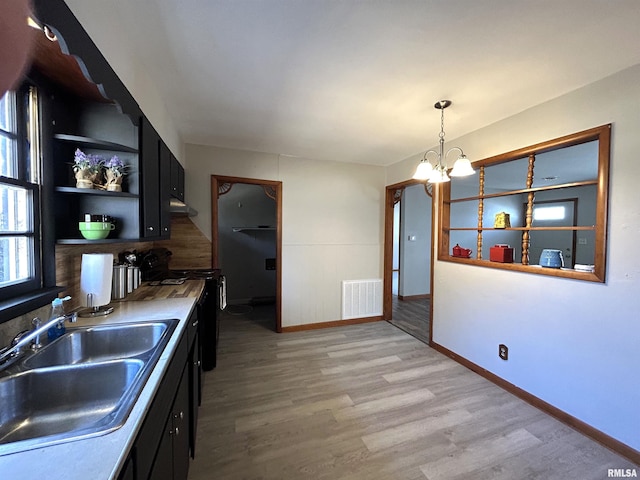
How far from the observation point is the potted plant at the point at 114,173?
1.43m

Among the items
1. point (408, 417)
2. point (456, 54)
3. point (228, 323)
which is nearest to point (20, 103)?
point (456, 54)

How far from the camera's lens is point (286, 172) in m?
3.46

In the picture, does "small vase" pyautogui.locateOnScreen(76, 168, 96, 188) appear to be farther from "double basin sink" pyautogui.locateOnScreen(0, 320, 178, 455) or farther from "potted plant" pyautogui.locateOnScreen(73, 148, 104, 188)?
"double basin sink" pyautogui.locateOnScreen(0, 320, 178, 455)

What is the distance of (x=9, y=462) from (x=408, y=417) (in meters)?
2.10

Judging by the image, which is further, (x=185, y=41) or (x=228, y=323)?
(x=228, y=323)

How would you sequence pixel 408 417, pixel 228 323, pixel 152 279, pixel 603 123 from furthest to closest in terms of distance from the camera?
pixel 228 323 < pixel 152 279 < pixel 408 417 < pixel 603 123

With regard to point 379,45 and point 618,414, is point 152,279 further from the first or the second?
point 618,414

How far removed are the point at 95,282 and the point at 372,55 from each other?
2.12 meters

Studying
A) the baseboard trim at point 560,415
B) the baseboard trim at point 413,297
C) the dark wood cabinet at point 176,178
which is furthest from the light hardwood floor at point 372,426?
the baseboard trim at point 413,297

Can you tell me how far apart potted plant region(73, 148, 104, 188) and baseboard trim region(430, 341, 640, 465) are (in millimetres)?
3431

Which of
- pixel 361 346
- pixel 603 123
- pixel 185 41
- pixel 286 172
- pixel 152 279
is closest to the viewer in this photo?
pixel 185 41

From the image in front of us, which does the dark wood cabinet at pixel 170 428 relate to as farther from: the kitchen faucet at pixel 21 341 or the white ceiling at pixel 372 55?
the white ceiling at pixel 372 55

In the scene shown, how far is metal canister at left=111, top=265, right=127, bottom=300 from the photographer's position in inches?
72.7

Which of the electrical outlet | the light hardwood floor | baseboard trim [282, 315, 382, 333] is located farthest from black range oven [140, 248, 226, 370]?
the electrical outlet
